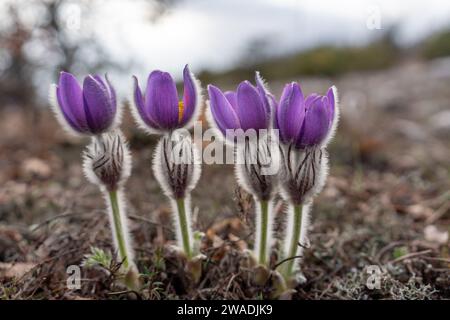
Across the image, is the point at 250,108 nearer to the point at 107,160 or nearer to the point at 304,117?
the point at 304,117

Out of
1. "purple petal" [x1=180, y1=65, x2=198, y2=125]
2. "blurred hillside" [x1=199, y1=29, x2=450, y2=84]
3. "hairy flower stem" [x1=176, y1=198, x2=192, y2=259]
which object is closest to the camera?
"purple petal" [x1=180, y1=65, x2=198, y2=125]

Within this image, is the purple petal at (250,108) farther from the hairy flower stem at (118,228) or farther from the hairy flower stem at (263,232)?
the hairy flower stem at (118,228)

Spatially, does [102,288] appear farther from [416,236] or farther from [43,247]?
[416,236]

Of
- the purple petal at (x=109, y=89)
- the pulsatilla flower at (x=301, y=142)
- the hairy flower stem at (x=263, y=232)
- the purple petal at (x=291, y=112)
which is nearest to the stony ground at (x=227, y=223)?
the hairy flower stem at (x=263, y=232)

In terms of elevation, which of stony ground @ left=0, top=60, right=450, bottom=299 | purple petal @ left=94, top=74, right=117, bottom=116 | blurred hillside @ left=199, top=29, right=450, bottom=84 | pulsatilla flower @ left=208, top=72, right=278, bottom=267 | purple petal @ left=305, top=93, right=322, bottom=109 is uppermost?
blurred hillside @ left=199, top=29, right=450, bottom=84

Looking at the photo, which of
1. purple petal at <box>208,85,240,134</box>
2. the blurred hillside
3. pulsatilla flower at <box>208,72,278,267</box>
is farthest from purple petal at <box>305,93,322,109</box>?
the blurred hillside

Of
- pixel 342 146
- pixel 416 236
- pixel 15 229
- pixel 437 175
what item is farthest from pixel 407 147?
pixel 15 229

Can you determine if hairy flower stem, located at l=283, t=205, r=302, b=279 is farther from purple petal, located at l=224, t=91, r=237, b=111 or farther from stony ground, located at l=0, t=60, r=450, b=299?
purple petal, located at l=224, t=91, r=237, b=111

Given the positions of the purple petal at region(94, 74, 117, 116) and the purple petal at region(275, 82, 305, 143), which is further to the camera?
the purple petal at region(94, 74, 117, 116)
